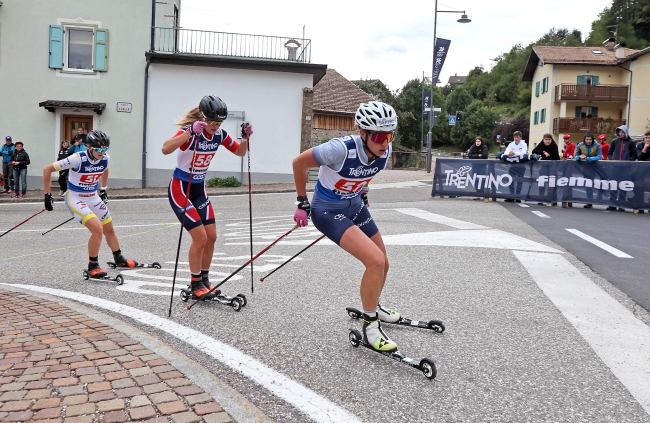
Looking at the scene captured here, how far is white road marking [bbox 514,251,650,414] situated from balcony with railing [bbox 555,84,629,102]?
50734 millimetres

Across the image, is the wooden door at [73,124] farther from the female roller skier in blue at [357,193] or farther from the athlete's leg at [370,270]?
the athlete's leg at [370,270]

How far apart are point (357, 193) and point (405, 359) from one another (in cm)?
147

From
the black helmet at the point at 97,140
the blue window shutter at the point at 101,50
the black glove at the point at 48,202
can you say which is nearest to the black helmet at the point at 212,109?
the black helmet at the point at 97,140

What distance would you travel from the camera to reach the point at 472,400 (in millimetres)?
3590

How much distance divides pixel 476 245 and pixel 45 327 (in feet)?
22.0

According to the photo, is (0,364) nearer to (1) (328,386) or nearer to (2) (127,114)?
(1) (328,386)

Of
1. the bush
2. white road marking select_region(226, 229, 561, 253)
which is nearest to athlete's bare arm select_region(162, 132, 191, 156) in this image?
white road marking select_region(226, 229, 561, 253)

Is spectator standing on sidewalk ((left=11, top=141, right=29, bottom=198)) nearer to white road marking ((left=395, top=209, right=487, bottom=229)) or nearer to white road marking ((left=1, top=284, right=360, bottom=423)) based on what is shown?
white road marking ((left=395, top=209, right=487, bottom=229))

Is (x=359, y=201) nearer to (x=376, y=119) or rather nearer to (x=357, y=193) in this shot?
(x=357, y=193)

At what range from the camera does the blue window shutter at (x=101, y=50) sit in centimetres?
2398

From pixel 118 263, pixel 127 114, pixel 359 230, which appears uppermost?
pixel 127 114

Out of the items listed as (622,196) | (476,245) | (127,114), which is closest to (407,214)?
(476,245)

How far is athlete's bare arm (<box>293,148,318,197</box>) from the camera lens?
469cm

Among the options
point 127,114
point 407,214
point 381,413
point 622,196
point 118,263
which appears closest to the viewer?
point 381,413
